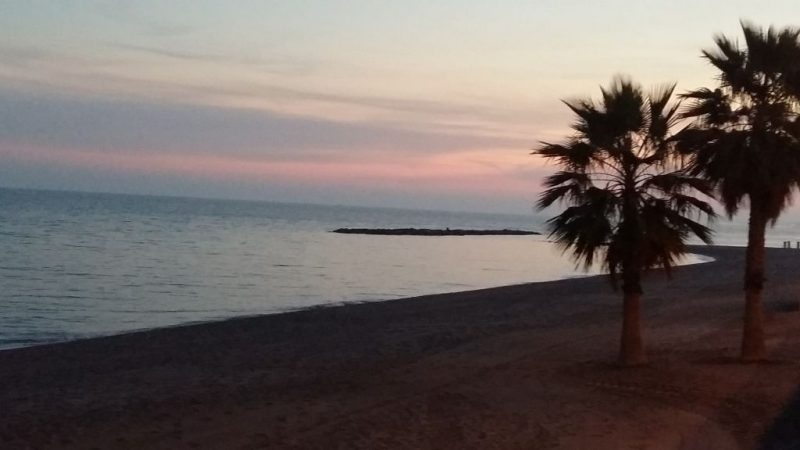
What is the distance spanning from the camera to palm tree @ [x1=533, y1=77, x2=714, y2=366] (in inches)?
591

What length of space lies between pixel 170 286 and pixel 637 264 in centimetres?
2746

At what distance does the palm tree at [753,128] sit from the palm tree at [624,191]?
1.41 feet

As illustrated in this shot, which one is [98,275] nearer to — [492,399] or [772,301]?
[772,301]

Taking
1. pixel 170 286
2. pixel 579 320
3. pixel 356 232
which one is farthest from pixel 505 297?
pixel 356 232

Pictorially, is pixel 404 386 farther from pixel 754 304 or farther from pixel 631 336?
pixel 754 304

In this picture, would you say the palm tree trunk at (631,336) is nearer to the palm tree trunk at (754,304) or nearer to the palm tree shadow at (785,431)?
the palm tree trunk at (754,304)

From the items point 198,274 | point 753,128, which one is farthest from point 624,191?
point 198,274

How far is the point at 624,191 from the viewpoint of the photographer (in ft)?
49.9

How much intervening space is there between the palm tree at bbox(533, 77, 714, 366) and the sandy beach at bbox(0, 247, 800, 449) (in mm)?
1620

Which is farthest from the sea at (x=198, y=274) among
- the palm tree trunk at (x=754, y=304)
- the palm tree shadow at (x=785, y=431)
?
the palm tree shadow at (x=785, y=431)

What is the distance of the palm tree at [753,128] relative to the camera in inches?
585

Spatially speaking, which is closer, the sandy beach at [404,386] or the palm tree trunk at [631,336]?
the sandy beach at [404,386]

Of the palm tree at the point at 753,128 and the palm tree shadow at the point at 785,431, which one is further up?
Result: the palm tree at the point at 753,128

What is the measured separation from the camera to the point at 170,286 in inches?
1560
